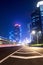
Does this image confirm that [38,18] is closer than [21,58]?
No

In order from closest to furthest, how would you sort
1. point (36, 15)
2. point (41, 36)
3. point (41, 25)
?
point (41, 36) → point (41, 25) → point (36, 15)

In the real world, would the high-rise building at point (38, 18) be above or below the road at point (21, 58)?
above

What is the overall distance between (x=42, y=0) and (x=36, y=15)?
50.9 ft

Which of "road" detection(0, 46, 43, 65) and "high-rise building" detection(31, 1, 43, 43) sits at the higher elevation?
"high-rise building" detection(31, 1, 43, 43)

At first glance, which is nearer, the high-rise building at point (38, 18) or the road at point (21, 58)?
the road at point (21, 58)

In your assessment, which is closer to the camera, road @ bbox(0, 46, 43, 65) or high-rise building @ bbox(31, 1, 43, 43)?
road @ bbox(0, 46, 43, 65)

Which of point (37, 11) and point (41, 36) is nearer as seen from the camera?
point (41, 36)

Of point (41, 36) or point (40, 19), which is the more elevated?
point (40, 19)

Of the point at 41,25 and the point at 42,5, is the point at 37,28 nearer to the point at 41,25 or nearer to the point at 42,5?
the point at 41,25

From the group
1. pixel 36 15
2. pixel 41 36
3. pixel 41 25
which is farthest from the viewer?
pixel 36 15

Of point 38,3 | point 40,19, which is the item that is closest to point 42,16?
point 40,19

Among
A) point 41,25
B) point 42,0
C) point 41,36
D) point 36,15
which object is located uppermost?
point 42,0

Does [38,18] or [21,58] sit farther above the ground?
[38,18]

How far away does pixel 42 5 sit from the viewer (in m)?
187
